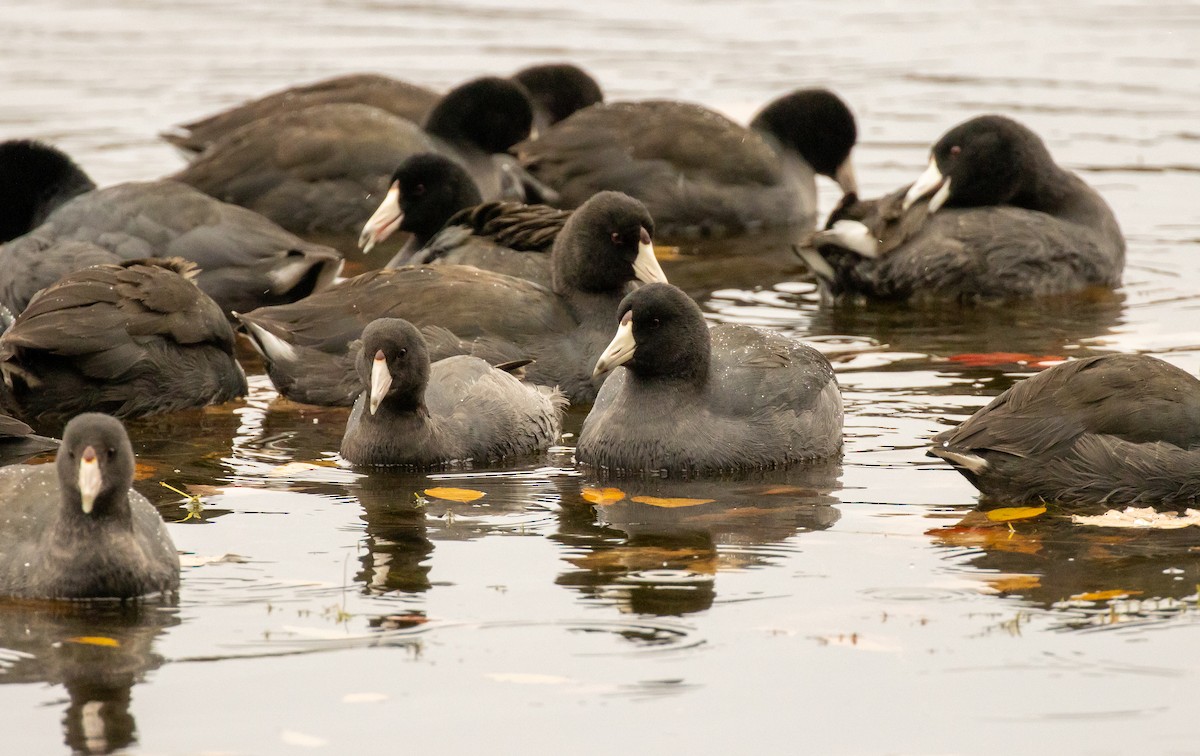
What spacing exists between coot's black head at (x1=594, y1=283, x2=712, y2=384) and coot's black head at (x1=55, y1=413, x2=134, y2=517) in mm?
2520

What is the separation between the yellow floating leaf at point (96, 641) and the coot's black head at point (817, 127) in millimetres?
10198

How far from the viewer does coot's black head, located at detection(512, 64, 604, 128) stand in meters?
17.4

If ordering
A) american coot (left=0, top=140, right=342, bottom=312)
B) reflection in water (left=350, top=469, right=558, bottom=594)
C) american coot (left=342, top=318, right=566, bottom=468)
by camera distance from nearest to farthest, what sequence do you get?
1. reflection in water (left=350, top=469, right=558, bottom=594)
2. american coot (left=342, top=318, right=566, bottom=468)
3. american coot (left=0, top=140, right=342, bottom=312)

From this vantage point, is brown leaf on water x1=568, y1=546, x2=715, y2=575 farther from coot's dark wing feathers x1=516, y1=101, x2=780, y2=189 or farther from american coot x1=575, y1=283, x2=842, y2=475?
Answer: coot's dark wing feathers x1=516, y1=101, x2=780, y2=189

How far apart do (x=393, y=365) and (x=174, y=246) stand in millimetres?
3552

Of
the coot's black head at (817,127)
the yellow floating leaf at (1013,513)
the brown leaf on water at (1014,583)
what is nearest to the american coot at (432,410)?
the yellow floating leaf at (1013,513)

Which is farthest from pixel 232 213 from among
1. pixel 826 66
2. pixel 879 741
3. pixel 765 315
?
pixel 826 66

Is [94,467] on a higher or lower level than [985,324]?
higher

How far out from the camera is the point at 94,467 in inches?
257

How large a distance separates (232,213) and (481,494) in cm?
426

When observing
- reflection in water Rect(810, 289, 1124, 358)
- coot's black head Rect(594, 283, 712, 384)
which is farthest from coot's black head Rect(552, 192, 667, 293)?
reflection in water Rect(810, 289, 1124, 358)

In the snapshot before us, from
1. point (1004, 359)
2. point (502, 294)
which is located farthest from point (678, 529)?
point (1004, 359)

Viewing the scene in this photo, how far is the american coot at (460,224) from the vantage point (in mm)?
11156

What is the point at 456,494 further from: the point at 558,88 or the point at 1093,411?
the point at 558,88
